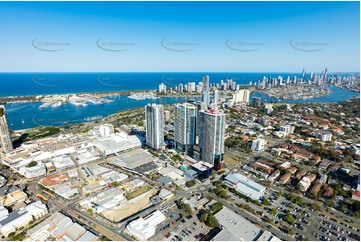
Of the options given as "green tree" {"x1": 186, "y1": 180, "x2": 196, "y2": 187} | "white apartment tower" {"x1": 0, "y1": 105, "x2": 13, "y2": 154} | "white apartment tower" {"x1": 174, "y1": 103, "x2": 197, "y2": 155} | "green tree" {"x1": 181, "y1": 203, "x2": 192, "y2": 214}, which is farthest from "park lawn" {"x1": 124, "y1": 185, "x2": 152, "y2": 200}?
"white apartment tower" {"x1": 0, "y1": 105, "x2": 13, "y2": 154}

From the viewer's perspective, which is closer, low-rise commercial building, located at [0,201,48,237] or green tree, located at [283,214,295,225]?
low-rise commercial building, located at [0,201,48,237]

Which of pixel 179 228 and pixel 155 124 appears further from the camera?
pixel 155 124

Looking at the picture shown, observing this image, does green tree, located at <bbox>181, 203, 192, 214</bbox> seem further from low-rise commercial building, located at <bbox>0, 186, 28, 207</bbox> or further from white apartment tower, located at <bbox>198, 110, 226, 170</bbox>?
low-rise commercial building, located at <bbox>0, 186, 28, 207</bbox>

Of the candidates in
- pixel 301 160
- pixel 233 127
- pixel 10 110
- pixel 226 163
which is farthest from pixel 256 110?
pixel 10 110

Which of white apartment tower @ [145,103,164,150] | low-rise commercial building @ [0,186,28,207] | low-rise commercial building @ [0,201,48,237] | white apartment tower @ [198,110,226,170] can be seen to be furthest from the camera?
white apartment tower @ [145,103,164,150]

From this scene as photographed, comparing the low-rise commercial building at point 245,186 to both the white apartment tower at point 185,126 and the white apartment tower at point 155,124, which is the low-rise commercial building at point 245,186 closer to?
the white apartment tower at point 185,126

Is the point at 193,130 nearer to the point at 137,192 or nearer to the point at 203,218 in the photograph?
the point at 137,192

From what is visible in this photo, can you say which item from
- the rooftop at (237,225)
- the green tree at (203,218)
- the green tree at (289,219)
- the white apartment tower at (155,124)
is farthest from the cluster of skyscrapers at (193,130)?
the green tree at (289,219)

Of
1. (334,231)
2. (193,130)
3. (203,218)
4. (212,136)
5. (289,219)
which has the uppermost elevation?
(212,136)

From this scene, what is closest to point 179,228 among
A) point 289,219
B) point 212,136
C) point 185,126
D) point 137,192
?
point 137,192

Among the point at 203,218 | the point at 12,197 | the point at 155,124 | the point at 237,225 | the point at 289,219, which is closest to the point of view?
the point at 237,225
